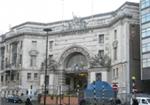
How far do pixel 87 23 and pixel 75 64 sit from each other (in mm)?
9693

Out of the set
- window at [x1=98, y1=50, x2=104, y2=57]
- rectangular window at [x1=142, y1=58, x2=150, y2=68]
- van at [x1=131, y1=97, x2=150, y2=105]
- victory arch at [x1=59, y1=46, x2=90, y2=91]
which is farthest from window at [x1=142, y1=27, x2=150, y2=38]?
victory arch at [x1=59, y1=46, x2=90, y2=91]

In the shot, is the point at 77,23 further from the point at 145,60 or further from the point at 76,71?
the point at 145,60

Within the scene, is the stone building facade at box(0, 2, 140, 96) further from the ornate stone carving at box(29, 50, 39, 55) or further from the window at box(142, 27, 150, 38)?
the window at box(142, 27, 150, 38)

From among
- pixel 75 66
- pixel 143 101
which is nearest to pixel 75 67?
pixel 75 66

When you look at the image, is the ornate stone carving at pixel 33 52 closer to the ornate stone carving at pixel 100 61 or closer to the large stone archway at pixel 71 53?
the large stone archway at pixel 71 53

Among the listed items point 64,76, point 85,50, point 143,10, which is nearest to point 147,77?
point 143,10

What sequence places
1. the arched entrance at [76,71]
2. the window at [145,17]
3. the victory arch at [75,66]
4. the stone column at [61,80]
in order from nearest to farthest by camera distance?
the window at [145,17], the victory arch at [75,66], the arched entrance at [76,71], the stone column at [61,80]

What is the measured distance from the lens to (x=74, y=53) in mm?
89188

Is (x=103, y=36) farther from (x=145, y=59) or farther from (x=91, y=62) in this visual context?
(x=145, y=59)

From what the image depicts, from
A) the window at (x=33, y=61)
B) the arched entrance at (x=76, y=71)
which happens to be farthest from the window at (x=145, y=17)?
the window at (x=33, y=61)

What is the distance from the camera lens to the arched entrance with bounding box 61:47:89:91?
286 ft

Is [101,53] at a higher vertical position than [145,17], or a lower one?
lower

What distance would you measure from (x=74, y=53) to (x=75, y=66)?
2844 millimetres

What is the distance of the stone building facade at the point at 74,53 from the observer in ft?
→ 237
